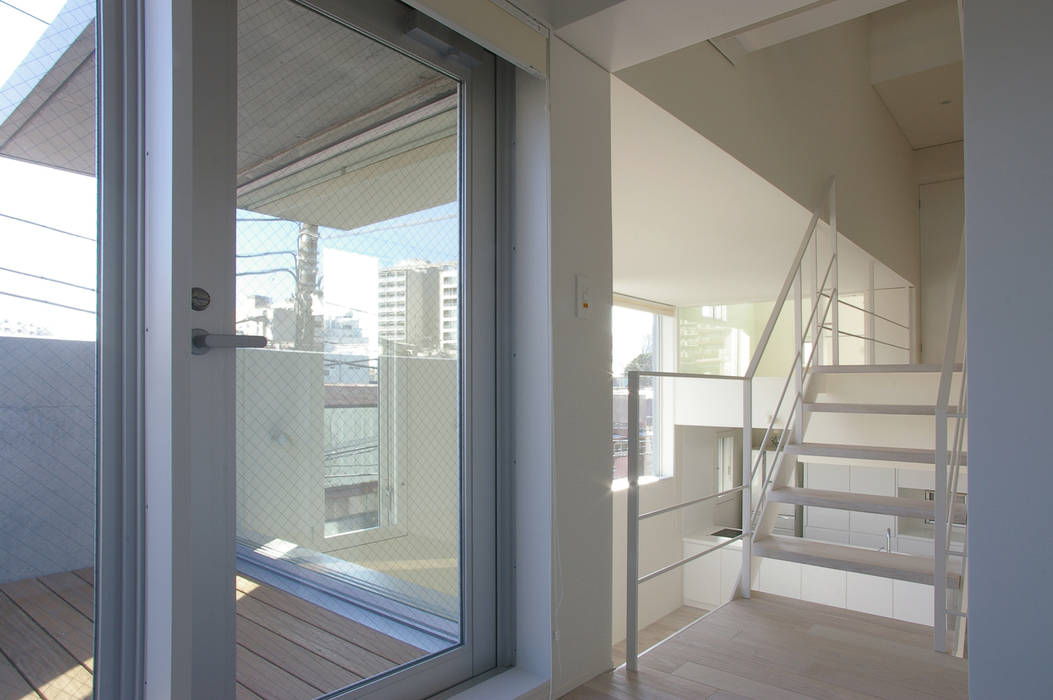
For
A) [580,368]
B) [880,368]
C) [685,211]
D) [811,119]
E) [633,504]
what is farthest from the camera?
[811,119]

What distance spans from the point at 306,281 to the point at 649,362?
5.88 meters

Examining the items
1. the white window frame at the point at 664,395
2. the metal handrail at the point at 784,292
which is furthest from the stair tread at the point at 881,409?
the white window frame at the point at 664,395

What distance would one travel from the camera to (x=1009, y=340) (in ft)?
4.28

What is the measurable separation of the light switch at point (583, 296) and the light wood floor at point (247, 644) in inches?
36.2

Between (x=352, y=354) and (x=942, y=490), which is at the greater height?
(x=352, y=354)

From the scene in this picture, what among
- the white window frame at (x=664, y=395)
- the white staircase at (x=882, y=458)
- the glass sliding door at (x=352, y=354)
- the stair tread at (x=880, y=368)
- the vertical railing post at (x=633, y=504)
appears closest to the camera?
the glass sliding door at (x=352, y=354)

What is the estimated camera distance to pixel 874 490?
6789mm

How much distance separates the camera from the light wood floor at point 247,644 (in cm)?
94

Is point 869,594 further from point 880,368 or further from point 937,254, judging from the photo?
point 880,368

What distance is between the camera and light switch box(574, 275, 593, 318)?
179 cm

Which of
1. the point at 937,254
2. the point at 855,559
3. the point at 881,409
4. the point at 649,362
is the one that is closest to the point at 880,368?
the point at 881,409

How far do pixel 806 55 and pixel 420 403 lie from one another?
3.07m

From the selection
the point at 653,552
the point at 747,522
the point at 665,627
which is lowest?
the point at 665,627

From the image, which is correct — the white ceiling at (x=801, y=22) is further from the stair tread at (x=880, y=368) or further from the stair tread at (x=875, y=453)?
the stair tread at (x=875, y=453)
